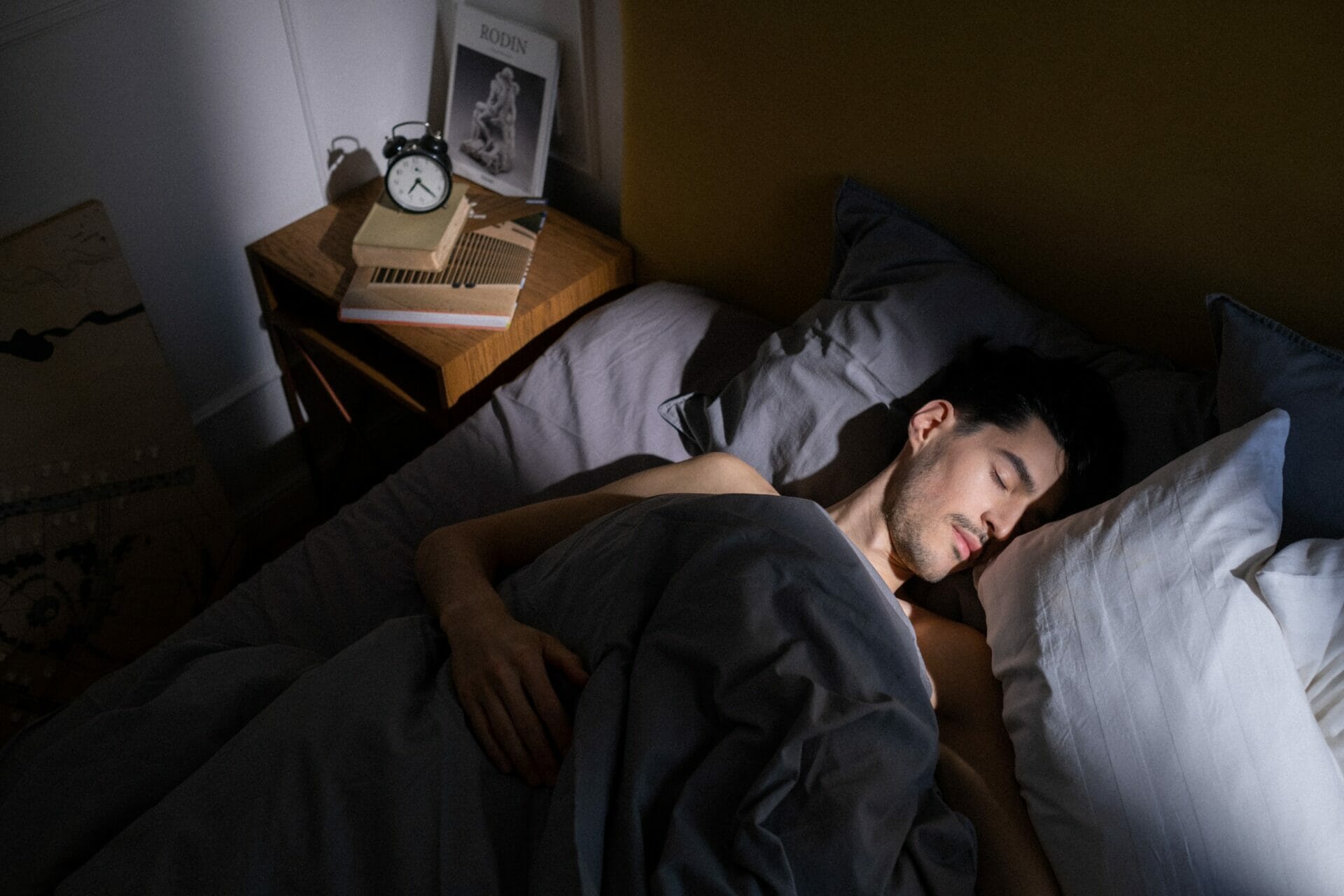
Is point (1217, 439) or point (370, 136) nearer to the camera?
point (1217, 439)

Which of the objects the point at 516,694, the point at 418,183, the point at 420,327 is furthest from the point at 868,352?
the point at 418,183

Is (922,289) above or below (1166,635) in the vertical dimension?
above

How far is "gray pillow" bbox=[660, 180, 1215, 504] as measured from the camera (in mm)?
1281

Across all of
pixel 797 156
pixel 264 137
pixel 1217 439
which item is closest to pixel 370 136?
pixel 264 137

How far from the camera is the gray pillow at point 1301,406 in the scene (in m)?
1.04

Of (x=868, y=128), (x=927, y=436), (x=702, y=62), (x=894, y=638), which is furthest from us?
(x=702, y=62)

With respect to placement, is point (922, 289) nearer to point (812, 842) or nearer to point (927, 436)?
point (927, 436)

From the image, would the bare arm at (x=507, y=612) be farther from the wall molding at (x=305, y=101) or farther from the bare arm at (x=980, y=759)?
the wall molding at (x=305, y=101)

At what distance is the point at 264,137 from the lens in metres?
1.76

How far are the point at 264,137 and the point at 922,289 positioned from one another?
119 cm

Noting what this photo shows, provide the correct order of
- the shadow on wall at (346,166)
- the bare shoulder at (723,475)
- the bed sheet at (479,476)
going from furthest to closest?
the shadow on wall at (346,166) → the bare shoulder at (723,475) → the bed sheet at (479,476)

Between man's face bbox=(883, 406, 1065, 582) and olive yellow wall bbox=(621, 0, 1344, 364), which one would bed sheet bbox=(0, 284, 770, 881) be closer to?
olive yellow wall bbox=(621, 0, 1344, 364)

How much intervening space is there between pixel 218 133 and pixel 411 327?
475 mm

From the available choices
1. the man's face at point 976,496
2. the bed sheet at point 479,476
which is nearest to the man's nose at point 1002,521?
the man's face at point 976,496
